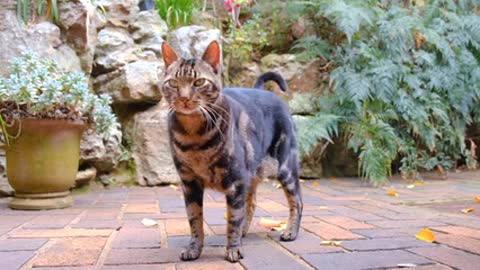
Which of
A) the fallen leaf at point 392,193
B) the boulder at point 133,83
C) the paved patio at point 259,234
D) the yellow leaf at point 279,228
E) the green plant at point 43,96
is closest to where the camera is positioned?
the paved patio at point 259,234

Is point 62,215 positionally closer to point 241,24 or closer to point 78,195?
point 78,195

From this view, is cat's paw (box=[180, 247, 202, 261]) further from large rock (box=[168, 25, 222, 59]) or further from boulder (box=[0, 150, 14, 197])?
large rock (box=[168, 25, 222, 59])

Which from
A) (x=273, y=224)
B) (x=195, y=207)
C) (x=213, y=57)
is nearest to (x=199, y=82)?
(x=213, y=57)

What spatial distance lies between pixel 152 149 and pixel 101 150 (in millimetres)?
512

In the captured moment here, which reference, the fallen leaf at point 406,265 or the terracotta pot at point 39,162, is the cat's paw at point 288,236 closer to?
the fallen leaf at point 406,265

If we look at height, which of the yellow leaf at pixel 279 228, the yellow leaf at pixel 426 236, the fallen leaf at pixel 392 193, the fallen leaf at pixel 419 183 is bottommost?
the fallen leaf at pixel 419 183

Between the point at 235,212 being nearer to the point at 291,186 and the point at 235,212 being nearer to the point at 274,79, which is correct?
the point at 291,186

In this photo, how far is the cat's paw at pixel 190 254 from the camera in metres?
1.88

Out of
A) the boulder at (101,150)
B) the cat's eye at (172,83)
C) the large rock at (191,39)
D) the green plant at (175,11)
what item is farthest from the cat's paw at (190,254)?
the green plant at (175,11)

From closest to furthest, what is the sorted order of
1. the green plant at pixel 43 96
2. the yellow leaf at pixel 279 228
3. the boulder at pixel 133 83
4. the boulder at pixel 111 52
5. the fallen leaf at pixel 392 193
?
the yellow leaf at pixel 279 228
the green plant at pixel 43 96
the fallen leaf at pixel 392 193
the boulder at pixel 133 83
the boulder at pixel 111 52

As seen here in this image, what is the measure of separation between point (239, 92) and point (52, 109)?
143 centimetres

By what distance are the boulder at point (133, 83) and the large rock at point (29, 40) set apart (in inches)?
17.0

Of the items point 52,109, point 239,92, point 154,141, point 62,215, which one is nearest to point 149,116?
point 154,141

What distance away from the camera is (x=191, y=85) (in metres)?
1.84
